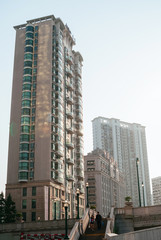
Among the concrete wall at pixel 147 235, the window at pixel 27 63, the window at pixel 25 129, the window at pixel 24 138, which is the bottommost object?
the concrete wall at pixel 147 235

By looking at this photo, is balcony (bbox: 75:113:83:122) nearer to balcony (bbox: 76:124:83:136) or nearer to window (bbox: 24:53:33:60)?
balcony (bbox: 76:124:83:136)

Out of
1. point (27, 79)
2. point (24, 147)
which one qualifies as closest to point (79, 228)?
point (24, 147)

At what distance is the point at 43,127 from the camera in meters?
80.8

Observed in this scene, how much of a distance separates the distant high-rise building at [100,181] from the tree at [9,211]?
6650 centimetres

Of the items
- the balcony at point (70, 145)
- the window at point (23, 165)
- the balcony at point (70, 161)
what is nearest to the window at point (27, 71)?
the balcony at point (70, 145)

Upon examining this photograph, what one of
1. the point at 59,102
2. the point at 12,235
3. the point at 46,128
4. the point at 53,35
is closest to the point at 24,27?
the point at 53,35

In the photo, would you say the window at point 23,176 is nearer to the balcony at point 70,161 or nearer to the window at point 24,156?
the window at point 24,156

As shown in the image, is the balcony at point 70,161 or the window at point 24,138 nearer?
the window at point 24,138

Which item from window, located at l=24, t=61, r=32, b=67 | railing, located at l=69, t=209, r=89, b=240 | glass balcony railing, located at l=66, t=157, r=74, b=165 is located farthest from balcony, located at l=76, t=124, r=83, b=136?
railing, located at l=69, t=209, r=89, b=240

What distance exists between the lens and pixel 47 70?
8594cm

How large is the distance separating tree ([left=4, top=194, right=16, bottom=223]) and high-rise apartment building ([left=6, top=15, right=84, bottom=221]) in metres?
4.12

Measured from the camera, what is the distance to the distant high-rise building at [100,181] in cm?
13450

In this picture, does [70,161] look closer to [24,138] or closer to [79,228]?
[24,138]

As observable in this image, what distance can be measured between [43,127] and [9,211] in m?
22.2
